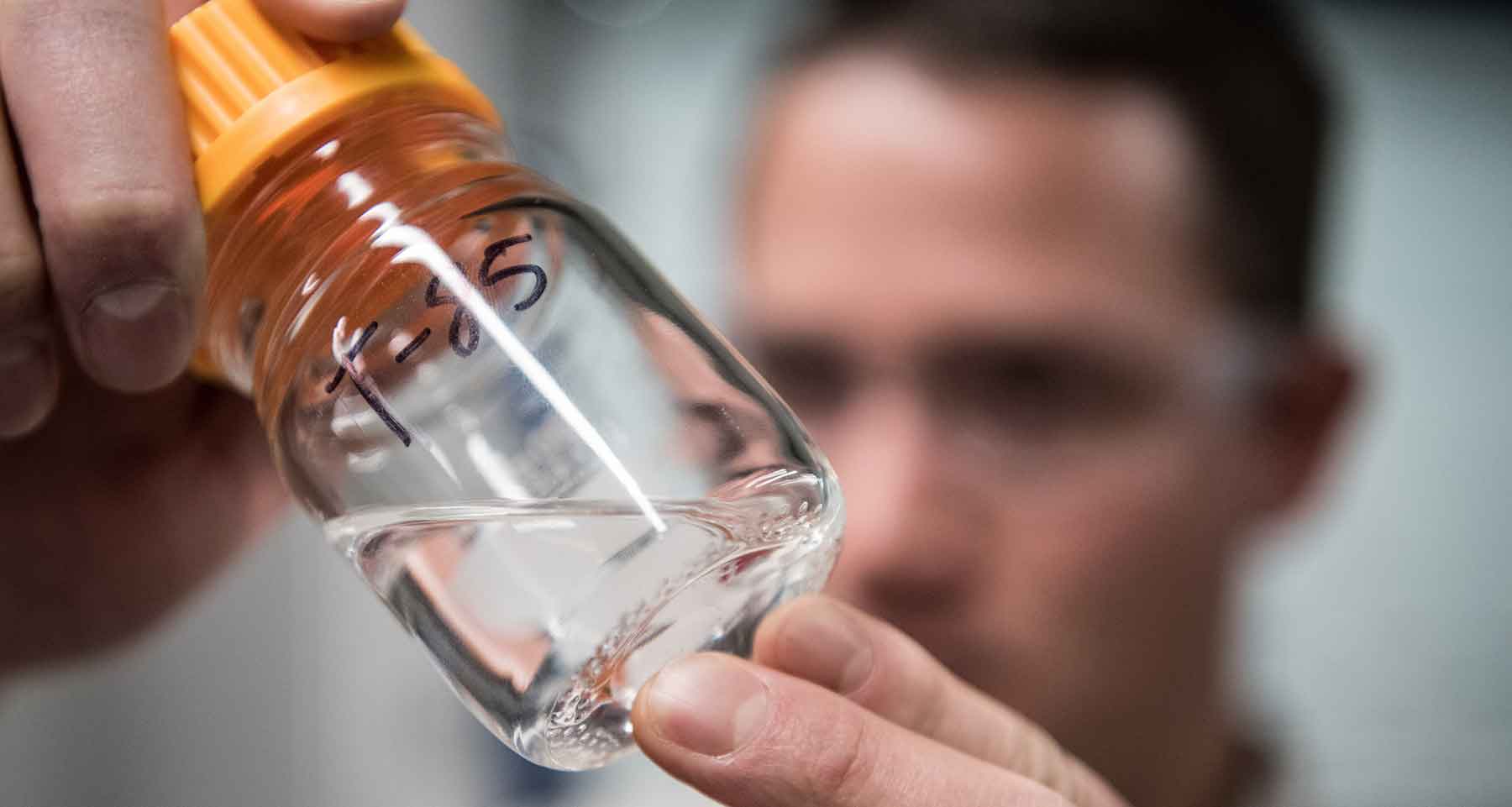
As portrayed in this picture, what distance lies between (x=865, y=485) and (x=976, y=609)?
0.45 ft

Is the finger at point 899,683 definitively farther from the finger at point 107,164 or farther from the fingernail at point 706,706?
the finger at point 107,164

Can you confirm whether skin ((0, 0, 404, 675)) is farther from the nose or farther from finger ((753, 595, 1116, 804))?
the nose

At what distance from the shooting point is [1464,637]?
1556mm

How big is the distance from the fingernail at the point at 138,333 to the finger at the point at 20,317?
2cm

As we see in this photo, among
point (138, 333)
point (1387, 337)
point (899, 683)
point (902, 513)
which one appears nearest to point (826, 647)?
point (899, 683)

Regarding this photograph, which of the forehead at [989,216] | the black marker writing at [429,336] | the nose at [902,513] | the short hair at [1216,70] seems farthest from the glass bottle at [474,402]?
the short hair at [1216,70]

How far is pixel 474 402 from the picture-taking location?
42 centimetres

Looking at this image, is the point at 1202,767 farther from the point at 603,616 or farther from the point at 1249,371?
the point at 603,616

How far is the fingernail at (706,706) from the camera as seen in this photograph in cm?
37

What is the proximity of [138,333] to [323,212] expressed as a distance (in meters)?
0.08

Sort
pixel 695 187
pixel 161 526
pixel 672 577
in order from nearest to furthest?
pixel 672 577 → pixel 161 526 → pixel 695 187

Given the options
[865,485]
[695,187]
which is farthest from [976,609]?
[695,187]

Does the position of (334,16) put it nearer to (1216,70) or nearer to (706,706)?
(706,706)

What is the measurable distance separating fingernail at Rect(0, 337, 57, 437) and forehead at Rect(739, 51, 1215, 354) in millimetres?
691
